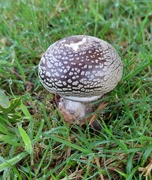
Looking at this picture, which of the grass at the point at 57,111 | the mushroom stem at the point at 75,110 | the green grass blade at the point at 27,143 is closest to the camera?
the green grass blade at the point at 27,143

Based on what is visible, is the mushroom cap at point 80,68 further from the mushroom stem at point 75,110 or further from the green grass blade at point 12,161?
the green grass blade at point 12,161

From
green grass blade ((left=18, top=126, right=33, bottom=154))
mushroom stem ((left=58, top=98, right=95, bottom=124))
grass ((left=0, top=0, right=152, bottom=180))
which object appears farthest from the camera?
mushroom stem ((left=58, top=98, right=95, bottom=124))

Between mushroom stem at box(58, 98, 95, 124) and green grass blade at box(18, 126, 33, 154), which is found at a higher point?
green grass blade at box(18, 126, 33, 154)

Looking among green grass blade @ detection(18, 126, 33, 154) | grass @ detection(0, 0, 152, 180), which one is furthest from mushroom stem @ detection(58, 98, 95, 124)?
green grass blade @ detection(18, 126, 33, 154)

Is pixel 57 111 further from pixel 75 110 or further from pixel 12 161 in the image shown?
pixel 12 161

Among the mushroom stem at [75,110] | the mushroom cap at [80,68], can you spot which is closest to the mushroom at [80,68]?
the mushroom cap at [80,68]

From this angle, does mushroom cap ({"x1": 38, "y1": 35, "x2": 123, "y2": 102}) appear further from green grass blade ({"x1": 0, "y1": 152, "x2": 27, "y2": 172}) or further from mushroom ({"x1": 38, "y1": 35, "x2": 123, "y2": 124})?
green grass blade ({"x1": 0, "y1": 152, "x2": 27, "y2": 172})

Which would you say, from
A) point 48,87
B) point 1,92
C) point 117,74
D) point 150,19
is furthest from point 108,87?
point 150,19

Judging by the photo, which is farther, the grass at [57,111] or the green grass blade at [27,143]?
the grass at [57,111]

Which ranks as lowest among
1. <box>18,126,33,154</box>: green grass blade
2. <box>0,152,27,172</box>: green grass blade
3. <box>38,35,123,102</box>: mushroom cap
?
<box>0,152,27,172</box>: green grass blade
